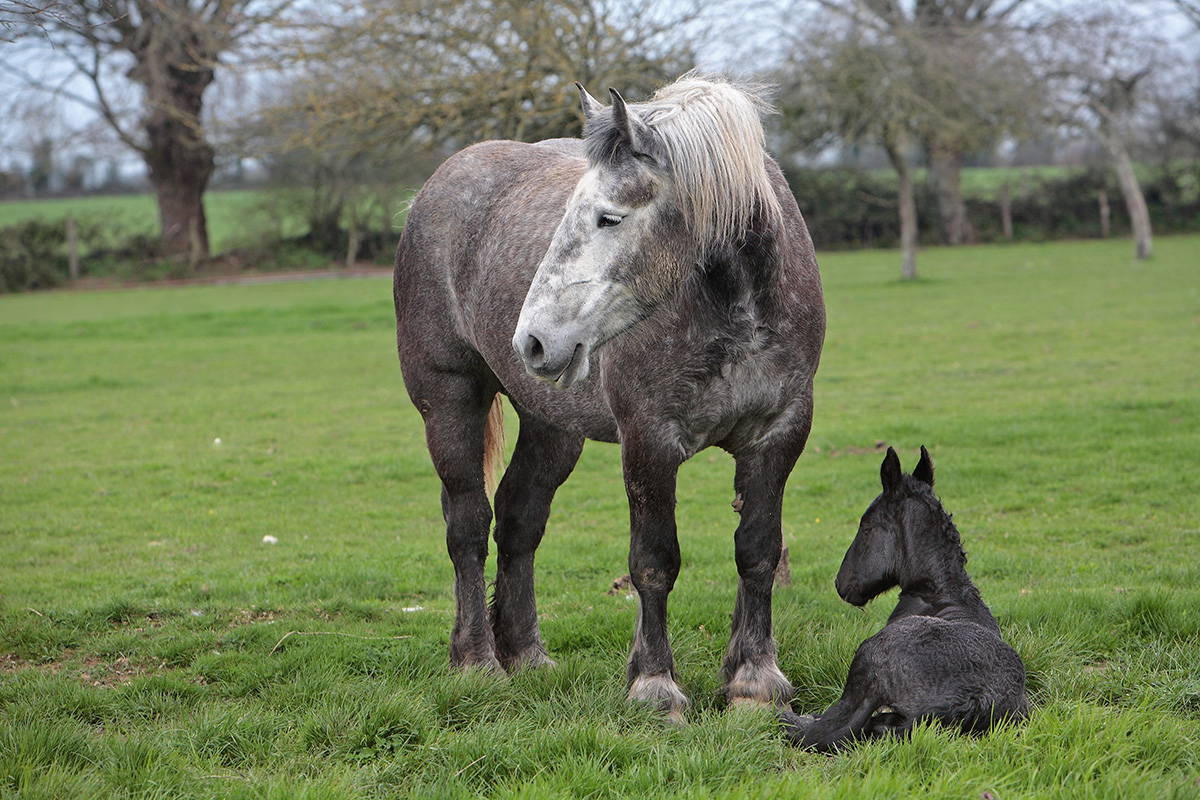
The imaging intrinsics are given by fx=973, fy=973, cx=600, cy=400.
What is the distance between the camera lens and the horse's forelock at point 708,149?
10.1 feet

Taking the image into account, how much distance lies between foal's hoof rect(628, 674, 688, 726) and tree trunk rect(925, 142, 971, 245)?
39199 millimetres

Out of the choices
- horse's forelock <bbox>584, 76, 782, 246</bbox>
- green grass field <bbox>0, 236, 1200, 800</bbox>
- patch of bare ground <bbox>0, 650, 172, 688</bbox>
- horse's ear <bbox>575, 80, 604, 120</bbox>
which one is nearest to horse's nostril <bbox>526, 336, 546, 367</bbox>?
horse's forelock <bbox>584, 76, 782, 246</bbox>

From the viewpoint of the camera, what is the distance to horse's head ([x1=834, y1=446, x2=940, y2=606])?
380 cm

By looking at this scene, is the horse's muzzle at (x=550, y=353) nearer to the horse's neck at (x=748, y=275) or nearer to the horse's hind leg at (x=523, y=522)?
the horse's neck at (x=748, y=275)

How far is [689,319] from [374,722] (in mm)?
1816

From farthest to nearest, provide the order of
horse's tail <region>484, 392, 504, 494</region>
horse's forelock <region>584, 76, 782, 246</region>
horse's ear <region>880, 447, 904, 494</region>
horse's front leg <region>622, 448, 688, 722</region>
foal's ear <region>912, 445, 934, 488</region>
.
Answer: horse's tail <region>484, 392, 504, 494</region>, foal's ear <region>912, 445, 934, 488</region>, horse's ear <region>880, 447, 904, 494</region>, horse's front leg <region>622, 448, 688, 722</region>, horse's forelock <region>584, 76, 782, 246</region>

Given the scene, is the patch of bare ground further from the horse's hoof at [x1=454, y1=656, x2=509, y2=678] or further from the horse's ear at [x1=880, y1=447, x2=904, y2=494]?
the horse's ear at [x1=880, y1=447, x2=904, y2=494]

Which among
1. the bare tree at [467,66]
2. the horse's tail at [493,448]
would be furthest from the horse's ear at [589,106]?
the bare tree at [467,66]

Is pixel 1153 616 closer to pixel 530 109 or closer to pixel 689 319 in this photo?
pixel 689 319

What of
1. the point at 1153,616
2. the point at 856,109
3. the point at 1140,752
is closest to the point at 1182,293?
the point at 856,109

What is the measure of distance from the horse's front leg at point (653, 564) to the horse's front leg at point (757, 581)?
0.82ft

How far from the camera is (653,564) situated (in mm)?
3664

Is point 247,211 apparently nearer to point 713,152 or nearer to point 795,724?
point 713,152

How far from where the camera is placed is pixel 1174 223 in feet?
130
